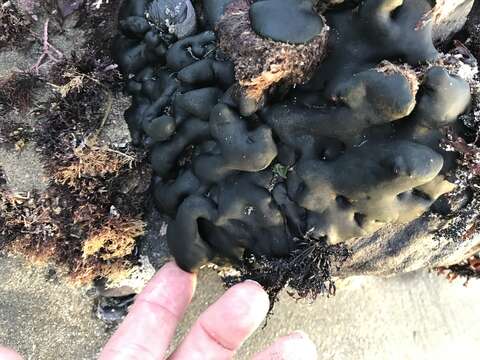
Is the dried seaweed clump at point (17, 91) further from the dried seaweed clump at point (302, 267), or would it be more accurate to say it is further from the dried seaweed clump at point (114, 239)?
the dried seaweed clump at point (302, 267)

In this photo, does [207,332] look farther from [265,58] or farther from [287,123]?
[265,58]

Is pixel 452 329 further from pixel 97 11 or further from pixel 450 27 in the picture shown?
pixel 97 11

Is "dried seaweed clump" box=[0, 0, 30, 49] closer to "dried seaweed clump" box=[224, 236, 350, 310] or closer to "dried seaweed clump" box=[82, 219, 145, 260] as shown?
"dried seaweed clump" box=[82, 219, 145, 260]

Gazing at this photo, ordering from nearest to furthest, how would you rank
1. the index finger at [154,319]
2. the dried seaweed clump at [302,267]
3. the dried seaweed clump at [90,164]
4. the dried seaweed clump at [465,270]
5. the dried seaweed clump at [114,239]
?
the index finger at [154,319], the dried seaweed clump at [302,267], the dried seaweed clump at [90,164], the dried seaweed clump at [114,239], the dried seaweed clump at [465,270]

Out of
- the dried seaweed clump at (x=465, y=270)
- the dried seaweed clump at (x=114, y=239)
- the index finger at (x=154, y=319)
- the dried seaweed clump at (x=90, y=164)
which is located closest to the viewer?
the index finger at (x=154, y=319)

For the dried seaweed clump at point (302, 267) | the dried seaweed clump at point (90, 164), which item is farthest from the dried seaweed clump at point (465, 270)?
the dried seaweed clump at point (90, 164)

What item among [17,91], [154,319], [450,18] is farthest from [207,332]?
[450,18]

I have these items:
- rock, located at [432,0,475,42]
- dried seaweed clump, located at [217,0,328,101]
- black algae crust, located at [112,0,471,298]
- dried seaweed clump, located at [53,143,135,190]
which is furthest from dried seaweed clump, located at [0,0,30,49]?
rock, located at [432,0,475,42]
